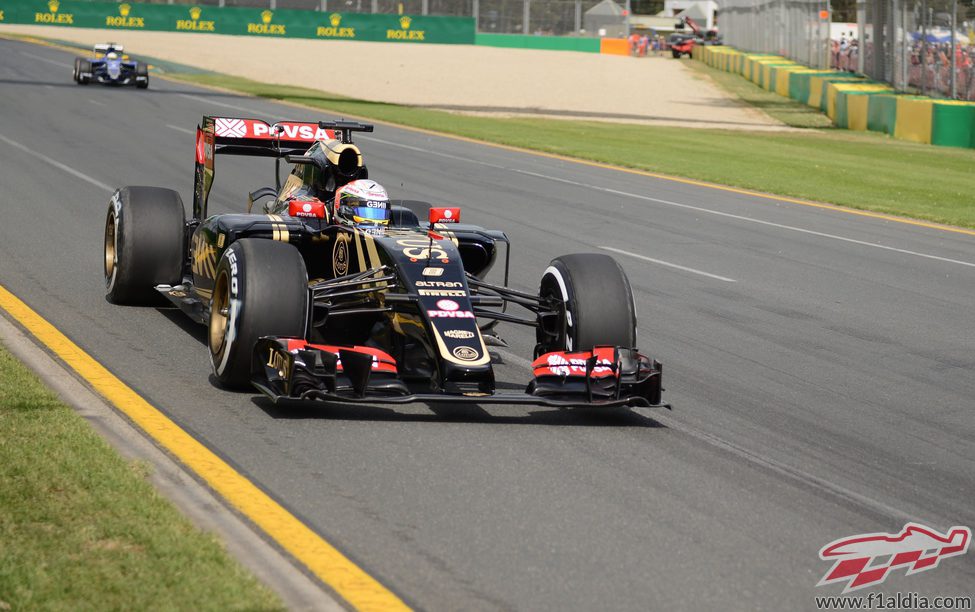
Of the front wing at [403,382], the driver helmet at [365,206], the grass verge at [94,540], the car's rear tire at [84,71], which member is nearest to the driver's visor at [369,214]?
the driver helmet at [365,206]

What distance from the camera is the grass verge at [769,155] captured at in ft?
70.1

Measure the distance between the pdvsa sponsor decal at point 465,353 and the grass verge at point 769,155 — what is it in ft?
42.5

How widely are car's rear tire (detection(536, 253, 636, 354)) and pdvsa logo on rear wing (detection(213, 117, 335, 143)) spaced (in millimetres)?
3104

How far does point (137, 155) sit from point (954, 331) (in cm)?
1486

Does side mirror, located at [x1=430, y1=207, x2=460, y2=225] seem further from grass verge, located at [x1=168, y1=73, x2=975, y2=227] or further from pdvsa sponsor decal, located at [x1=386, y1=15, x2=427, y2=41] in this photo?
pdvsa sponsor decal, located at [x1=386, y1=15, x2=427, y2=41]

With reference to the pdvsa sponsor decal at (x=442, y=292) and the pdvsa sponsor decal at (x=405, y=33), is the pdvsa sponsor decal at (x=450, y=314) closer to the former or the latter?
the pdvsa sponsor decal at (x=442, y=292)

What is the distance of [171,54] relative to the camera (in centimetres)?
6378

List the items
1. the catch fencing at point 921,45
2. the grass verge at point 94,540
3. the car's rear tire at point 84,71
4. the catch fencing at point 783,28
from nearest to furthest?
the grass verge at point 94,540, the catch fencing at point 921,45, the car's rear tire at point 84,71, the catch fencing at point 783,28

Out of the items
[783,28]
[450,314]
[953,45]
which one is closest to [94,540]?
[450,314]

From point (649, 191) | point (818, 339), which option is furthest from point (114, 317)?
point (649, 191)

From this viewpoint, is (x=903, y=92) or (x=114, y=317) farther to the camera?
(x=903, y=92)

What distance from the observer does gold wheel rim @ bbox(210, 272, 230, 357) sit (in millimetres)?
7820

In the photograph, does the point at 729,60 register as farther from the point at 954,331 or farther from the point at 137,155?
the point at 954,331

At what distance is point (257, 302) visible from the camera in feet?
23.9
